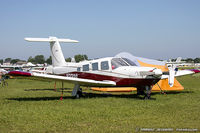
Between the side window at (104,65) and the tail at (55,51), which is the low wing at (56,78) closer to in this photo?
the side window at (104,65)

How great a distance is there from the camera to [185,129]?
20.5ft

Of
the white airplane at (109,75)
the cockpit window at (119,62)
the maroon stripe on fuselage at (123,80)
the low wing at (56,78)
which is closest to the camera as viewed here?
the low wing at (56,78)

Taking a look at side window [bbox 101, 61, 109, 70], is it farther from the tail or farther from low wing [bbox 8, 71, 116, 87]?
the tail

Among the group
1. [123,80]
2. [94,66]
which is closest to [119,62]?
[123,80]

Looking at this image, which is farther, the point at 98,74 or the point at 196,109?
the point at 98,74

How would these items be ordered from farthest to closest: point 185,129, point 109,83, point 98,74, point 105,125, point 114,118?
point 98,74 → point 109,83 → point 114,118 → point 105,125 → point 185,129

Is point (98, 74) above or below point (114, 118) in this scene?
above

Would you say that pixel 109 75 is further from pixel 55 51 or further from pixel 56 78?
pixel 55 51

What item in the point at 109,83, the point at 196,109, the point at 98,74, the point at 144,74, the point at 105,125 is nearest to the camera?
the point at 105,125

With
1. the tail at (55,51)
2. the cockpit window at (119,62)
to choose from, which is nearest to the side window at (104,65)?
the cockpit window at (119,62)

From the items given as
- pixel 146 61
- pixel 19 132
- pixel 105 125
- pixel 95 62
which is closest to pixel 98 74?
pixel 95 62

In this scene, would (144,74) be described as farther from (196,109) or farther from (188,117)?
(188,117)

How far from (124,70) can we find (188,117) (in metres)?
5.28

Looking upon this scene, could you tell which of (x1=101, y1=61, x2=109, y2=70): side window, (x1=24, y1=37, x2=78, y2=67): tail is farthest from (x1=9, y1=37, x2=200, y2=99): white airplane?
(x1=24, y1=37, x2=78, y2=67): tail
